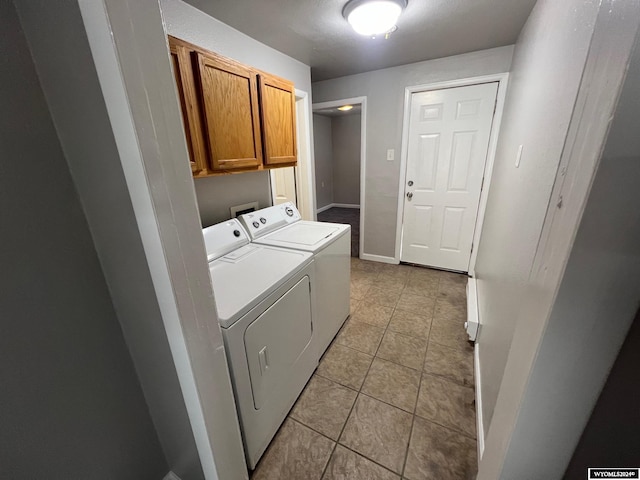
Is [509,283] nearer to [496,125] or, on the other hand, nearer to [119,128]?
[119,128]

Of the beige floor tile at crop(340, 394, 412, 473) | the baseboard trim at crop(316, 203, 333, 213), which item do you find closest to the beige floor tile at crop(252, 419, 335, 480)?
the beige floor tile at crop(340, 394, 412, 473)

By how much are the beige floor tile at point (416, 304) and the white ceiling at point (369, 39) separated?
224 cm

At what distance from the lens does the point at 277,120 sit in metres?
1.73

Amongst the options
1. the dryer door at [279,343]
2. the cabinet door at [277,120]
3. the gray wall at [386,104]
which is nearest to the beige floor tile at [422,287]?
the gray wall at [386,104]

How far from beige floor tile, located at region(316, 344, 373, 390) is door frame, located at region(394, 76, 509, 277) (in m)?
Answer: 1.73

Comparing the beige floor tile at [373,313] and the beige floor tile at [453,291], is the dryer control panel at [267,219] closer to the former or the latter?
the beige floor tile at [373,313]

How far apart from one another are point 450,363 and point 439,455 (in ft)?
2.09

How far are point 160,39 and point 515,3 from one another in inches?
84.0

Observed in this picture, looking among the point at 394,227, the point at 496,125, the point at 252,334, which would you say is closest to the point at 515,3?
the point at 496,125

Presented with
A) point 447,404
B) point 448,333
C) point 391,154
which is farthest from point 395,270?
point 447,404

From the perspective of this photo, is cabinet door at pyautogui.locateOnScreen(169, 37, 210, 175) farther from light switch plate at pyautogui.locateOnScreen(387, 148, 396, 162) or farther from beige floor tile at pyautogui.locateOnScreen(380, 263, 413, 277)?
beige floor tile at pyautogui.locateOnScreen(380, 263, 413, 277)

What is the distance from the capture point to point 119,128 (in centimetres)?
53

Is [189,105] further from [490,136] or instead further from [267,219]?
[490,136]

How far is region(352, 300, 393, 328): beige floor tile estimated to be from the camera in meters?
2.16
